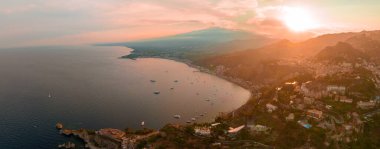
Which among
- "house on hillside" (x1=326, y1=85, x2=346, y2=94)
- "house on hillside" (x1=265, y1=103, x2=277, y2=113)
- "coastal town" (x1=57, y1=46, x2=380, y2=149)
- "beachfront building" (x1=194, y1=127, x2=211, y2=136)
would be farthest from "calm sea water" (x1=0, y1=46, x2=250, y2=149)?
→ "house on hillside" (x1=326, y1=85, x2=346, y2=94)

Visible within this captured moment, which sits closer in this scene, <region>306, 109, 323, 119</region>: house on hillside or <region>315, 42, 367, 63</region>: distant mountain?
<region>306, 109, 323, 119</region>: house on hillside

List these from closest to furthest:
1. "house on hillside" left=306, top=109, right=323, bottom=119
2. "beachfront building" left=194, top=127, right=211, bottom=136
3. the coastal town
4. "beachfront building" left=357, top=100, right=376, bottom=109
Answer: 1. the coastal town
2. "beachfront building" left=194, top=127, right=211, bottom=136
3. "house on hillside" left=306, top=109, right=323, bottom=119
4. "beachfront building" left=357, top=100, right=376, bottom=109

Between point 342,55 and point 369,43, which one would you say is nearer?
point 342,55

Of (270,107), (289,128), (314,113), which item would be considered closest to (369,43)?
(270,107)

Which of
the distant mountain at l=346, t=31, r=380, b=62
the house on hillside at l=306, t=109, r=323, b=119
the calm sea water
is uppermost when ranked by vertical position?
the distant mountain at l=346, t=31, r=380, b=62

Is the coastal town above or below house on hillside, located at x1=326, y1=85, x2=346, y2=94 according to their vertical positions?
below

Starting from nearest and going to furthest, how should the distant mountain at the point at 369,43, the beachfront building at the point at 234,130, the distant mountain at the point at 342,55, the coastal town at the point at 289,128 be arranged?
the coastal town at the point at 289,128 < the beachfront building at the point at 234,130 < the distant mountain at the point at 342,55 < the distant mountain at the point at 369,43

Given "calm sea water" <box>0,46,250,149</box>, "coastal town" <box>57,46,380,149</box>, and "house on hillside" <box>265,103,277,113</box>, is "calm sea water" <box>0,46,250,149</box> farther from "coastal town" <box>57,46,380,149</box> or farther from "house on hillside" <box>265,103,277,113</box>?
"house on hillside" <box>265,103,277,113</box>

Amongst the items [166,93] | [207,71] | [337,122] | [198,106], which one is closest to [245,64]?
[207,71]

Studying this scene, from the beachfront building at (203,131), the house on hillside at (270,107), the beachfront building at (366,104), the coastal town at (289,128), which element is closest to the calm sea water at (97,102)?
the coastal town at (289,128)

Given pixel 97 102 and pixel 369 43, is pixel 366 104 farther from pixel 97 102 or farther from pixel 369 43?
pixel 369 43

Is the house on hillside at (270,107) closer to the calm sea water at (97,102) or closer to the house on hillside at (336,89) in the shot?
the house on hillside at (336,89)
